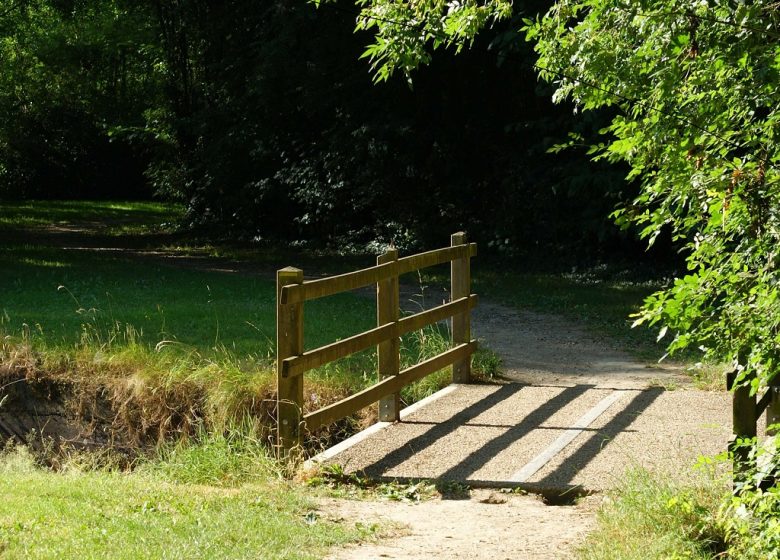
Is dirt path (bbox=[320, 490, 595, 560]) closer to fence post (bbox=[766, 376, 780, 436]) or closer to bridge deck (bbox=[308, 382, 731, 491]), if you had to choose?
bridge deck (bbox=[308, 382, 731, 491])

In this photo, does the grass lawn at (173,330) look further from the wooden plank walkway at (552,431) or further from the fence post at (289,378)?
the fence post at (289,378)

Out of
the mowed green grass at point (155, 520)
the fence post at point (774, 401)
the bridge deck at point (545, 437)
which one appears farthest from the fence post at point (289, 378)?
the fence post at point (774, 401)

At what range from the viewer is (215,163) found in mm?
26109

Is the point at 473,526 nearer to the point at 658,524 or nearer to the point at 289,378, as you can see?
the point at 658,524

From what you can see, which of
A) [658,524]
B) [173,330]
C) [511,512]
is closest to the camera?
[658,524]

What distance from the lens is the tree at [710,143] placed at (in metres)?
4.70

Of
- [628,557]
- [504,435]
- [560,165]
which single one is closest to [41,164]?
[560,165]

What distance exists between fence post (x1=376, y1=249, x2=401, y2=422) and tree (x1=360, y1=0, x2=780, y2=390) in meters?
3.42

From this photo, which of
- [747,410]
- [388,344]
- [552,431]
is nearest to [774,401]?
[747,410]

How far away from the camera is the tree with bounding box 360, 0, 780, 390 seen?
4.70m

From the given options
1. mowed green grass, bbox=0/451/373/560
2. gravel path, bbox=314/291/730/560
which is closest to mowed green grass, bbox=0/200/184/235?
gravel path, bbox=314/291/730/560

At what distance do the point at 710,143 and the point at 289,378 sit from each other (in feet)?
11.8

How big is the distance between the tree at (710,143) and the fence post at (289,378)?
2.64m

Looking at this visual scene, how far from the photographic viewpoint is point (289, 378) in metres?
7.50
